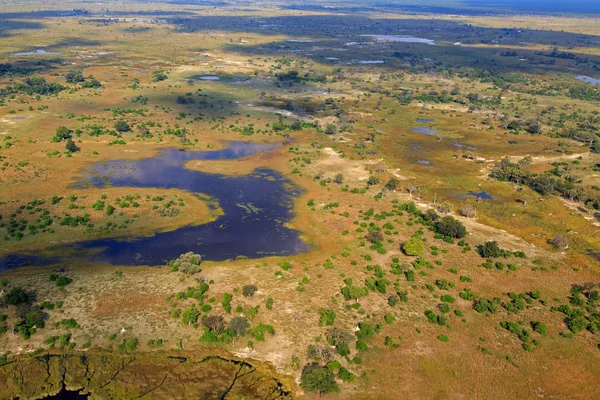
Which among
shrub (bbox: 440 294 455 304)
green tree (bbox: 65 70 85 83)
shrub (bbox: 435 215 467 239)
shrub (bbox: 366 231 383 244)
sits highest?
green tree (bbox: 65 70 85 83)

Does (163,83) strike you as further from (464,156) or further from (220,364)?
(220,364)

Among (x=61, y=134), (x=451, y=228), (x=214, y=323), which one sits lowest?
(x=214, y=323)

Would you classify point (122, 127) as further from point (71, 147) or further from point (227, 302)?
point (227, 302)

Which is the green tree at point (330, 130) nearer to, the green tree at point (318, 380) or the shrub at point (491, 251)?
the shrub at point (491, 251)

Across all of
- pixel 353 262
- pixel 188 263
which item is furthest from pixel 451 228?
pixel 188 263

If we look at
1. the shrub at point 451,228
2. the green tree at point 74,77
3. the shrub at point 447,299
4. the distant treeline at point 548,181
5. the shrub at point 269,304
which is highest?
the green tree at point 74,77

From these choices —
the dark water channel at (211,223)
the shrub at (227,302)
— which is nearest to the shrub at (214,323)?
the shrub at (227,302)

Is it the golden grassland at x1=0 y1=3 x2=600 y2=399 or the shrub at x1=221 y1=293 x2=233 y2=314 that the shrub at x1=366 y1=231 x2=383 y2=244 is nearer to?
the golden grassland at x1=0 y1=3 x2=600 y2=399

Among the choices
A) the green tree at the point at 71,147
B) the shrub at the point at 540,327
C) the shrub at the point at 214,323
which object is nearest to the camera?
the shrub at the point at 214,323

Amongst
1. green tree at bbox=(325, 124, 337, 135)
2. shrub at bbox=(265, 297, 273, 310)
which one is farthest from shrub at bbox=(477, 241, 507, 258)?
green tree at bbox=(325, 124, 337, 135)
